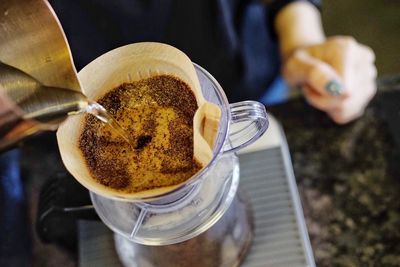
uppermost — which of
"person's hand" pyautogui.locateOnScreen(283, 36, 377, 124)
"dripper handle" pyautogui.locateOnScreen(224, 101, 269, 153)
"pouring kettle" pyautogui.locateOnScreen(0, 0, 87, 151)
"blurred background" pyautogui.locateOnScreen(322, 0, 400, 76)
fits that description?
"pouring kettle" pyautogui.locateOnScreen(0, 0, 87, 151)

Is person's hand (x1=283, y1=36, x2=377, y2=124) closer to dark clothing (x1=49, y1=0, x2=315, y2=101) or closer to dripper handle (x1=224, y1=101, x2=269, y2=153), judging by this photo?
dark clothing (x1=49, y1=0, x2=315, y2=101)

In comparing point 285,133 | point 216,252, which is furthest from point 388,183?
point 216,252

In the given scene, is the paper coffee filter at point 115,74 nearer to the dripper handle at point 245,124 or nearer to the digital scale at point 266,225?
the dripper handle at point 245,124

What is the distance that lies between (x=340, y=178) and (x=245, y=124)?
0.24m

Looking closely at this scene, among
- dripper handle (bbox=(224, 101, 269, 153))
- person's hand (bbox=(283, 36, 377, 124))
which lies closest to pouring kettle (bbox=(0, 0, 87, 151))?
dripper handle (bbox=(224, 101, 269, 153))

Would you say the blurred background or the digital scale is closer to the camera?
→ the digital scale

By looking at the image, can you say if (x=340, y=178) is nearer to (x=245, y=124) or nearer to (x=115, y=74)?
(x=245, y=124)

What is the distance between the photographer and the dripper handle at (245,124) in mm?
536

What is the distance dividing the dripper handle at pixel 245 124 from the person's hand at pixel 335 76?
0.82 feet

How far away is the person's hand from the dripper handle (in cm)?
25

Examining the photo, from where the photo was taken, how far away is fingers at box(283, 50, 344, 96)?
81 cm

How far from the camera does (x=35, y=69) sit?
0.51 metres

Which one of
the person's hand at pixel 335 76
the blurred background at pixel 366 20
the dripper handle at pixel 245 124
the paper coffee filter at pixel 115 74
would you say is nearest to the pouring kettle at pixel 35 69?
the paper coffee filter at pixel 115 74

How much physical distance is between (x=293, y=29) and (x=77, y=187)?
1.53 ft
